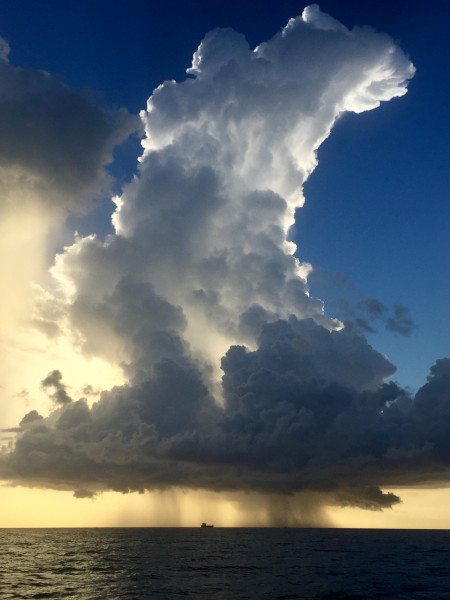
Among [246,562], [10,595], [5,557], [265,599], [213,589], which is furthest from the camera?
[5,557]

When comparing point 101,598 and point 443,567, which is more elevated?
point 101,598

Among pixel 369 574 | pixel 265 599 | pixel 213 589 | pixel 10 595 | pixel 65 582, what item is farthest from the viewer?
pixel 369 574

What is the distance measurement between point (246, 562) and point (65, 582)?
50.8 metres

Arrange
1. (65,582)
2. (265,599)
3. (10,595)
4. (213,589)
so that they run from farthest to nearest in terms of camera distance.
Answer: (65,582) → (213,589) → (10,595) → (265,599)

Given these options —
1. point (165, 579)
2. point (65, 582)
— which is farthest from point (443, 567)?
point (65, 582)

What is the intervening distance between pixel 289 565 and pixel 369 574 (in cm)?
2026

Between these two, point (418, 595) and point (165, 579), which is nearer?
point (418, 595)

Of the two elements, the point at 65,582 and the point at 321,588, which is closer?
the point at 321,588

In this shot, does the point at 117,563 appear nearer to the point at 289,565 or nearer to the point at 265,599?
the point at 289,565

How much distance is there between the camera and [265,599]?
216 feet

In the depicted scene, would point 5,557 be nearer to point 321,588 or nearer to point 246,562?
point 246,562

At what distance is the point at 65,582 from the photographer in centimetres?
8469

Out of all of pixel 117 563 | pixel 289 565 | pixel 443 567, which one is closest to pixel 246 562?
pixel 289 565

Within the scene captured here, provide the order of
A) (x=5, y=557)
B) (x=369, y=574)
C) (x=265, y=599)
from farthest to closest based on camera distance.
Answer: (x=5, y=557)
(x=369, y=574)
(x=265, y=599)
